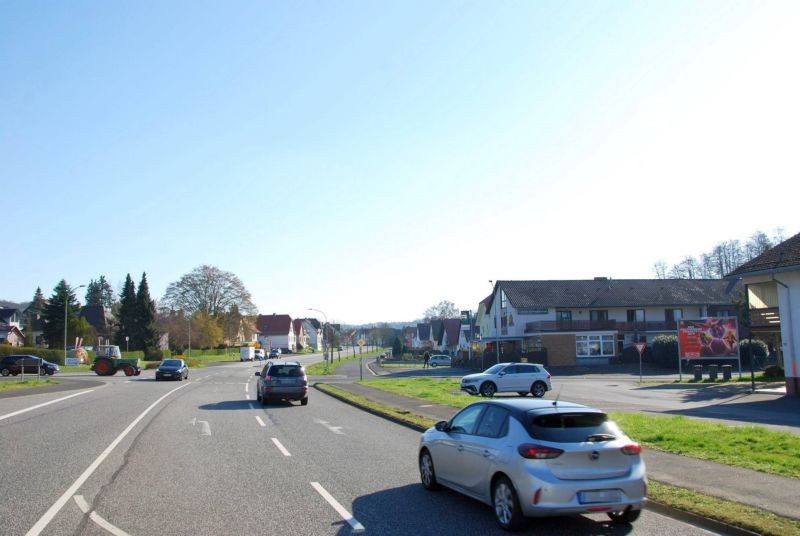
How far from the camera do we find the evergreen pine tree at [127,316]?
289ft

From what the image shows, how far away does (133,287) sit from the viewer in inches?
3597

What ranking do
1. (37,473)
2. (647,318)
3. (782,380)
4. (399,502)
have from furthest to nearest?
(647,318) < (782,380) < (37,473) < (399,502)

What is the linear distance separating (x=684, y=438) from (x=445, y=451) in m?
6.75

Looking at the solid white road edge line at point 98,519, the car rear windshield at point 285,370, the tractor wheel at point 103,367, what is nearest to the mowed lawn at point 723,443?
the solid white road edge line at point 98,519

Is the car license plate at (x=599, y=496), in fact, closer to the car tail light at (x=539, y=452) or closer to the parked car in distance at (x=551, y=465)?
the parked car in distance at (x=551, y=465)

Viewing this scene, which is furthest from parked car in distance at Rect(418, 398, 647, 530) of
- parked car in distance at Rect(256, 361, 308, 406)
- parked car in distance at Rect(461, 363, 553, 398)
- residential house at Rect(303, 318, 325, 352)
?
residential house at Rect(303, 318, 325, 352)

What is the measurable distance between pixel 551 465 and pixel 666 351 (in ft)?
170

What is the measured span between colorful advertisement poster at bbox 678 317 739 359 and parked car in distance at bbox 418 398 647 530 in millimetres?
34855

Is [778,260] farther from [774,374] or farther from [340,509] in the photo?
[340,509]

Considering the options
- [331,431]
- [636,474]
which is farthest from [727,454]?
[331,431]

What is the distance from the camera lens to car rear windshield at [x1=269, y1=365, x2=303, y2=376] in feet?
81.4

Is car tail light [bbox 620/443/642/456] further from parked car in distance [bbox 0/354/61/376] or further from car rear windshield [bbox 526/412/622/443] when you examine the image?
parked car in distance [bbox 0/354/61/376]

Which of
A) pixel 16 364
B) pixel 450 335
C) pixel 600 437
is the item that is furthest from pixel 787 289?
pixel 450 335

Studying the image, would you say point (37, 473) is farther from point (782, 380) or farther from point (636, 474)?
point (782, 380)
